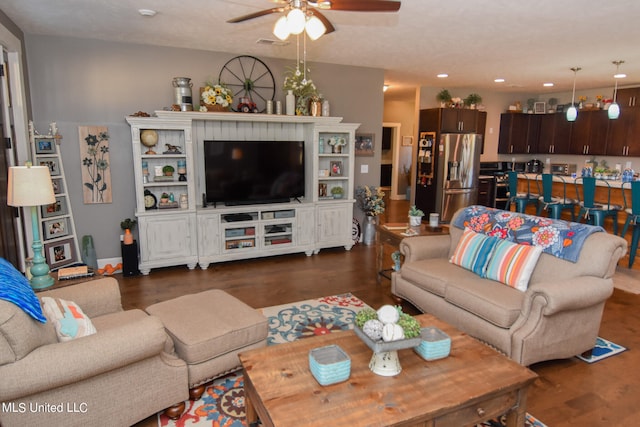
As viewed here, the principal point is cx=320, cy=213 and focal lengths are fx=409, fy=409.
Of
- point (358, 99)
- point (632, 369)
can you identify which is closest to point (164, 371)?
point (632, 369)

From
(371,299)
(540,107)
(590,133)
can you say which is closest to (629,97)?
(590,133)

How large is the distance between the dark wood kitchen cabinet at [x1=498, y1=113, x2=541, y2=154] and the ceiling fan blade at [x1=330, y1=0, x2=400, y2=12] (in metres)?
6.97

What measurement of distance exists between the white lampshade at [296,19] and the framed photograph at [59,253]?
341cm

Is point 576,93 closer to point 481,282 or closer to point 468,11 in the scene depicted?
point 468,11

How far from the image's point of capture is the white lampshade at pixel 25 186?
2600 mm

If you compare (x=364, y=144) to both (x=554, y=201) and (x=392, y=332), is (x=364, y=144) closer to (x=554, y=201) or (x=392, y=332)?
(x=554, y=201)

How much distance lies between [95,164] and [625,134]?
28.0 feet

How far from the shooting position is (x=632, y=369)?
2791 mm

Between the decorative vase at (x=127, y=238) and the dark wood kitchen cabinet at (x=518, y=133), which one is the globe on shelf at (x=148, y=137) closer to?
the decorative vase at (x=127, y=238)

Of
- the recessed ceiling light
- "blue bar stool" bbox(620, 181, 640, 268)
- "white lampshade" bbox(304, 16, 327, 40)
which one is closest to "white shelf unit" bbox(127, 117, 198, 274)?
the recessed ceiling light

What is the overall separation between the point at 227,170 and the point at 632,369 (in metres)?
4.28

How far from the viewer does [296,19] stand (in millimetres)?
2430

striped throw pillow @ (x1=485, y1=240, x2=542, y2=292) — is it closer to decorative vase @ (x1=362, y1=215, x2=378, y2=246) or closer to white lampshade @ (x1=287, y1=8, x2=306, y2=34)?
white lampshade @ (x1=287, y1=8, x2=306, y2=34)

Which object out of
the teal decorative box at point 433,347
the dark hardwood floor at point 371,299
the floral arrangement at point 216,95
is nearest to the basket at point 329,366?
the teal decorative box at point 433,347
